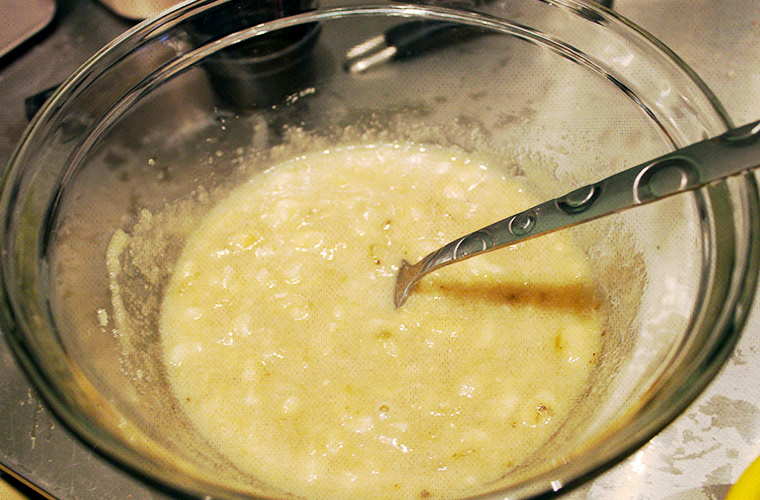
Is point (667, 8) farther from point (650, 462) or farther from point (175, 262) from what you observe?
point (175, 262)

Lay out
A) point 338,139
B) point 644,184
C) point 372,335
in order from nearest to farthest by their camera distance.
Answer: point 644,184, point 372,335, point 338,139

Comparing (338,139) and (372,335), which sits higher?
(338,139)

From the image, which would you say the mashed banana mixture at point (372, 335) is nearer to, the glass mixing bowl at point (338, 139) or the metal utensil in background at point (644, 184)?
the glass mixing bowl at point (338, 139)

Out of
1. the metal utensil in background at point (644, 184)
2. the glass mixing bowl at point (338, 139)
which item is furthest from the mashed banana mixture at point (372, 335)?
the metal utensil in background at point (644, 184)

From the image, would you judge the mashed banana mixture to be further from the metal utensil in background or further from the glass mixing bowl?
the metal utensil in background

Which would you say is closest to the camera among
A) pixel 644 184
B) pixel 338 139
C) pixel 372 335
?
pixel 644 184

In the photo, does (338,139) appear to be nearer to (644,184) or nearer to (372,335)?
(372,335)

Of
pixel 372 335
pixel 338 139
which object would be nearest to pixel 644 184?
pixel 372 335
